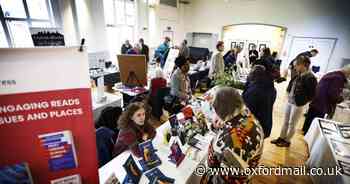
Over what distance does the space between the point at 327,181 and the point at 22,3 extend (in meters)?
7.10

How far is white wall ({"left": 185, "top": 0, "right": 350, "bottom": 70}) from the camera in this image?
7051 mm

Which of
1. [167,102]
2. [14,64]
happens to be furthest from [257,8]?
[14,64]

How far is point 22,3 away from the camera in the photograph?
4.46 metres

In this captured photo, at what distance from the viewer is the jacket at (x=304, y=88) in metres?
2.43

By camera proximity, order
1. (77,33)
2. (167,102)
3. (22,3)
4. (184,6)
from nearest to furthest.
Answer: (167,102) < (22,3) < (77,33) < (184,6)

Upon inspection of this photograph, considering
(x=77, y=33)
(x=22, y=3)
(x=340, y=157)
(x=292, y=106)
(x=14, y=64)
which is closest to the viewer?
(x=14, y=64)

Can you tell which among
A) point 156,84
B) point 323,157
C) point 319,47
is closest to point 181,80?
point 156,84

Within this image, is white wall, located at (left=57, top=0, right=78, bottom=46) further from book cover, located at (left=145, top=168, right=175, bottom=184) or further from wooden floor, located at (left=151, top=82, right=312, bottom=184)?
wooden floor, located at (left=151, top=82, right=312, bottom=184)

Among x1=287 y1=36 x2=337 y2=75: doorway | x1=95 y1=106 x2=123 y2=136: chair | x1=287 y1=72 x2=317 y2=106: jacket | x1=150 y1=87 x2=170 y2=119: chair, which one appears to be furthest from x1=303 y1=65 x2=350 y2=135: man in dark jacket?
x1=287 y1=36 x2=337 y2=75: doorway

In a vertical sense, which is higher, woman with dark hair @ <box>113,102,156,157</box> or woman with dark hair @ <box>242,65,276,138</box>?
woman with dark hair @ <box>242,65,276,138</box>

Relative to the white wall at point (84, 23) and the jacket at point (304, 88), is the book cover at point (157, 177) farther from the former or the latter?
the white wall at point (84, 23)

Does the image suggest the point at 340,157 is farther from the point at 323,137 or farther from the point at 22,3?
the point at 22,3

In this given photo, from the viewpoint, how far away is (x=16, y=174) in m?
0.62

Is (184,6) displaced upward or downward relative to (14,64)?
upward
